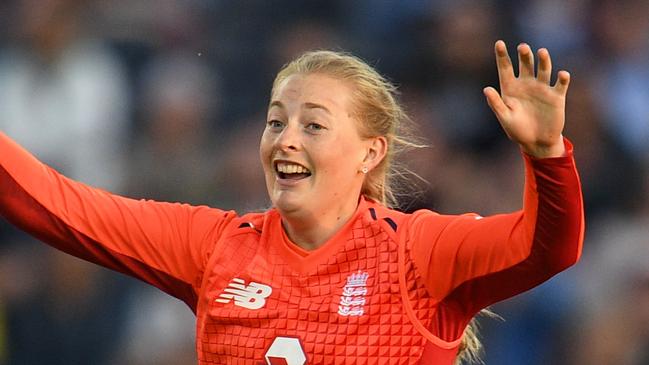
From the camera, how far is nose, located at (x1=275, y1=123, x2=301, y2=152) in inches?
129

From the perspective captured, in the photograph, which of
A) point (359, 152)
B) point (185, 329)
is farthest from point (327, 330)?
point (185, 329)

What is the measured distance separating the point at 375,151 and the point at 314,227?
28 centimetres

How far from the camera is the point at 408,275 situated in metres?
3.09

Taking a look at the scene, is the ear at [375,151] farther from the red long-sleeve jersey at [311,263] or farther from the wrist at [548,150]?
the wrist at [548,150]

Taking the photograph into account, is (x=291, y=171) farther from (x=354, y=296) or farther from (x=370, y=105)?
(x=354, y=296)

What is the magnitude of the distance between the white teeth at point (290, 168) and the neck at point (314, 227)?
11cm

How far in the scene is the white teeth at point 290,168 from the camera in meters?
3.32

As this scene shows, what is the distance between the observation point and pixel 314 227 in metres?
3.34

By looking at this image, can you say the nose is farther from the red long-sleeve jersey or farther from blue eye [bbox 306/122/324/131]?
the red long-sleeve jersey

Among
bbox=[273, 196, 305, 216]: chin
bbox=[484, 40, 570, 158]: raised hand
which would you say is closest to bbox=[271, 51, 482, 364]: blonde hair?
bbox=[273, 196, 305, 216]: chin

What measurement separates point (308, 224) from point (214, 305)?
12.7 inches

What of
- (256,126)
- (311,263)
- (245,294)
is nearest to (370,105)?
(311,263)

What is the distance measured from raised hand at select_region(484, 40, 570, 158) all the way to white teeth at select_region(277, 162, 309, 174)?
2.41 ft

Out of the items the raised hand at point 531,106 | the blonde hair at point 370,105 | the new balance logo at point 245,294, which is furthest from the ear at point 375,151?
the raised hand at point 531,106
